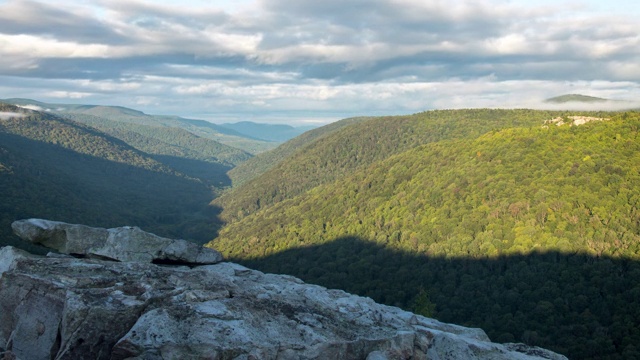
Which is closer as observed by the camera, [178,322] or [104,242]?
[178,322]

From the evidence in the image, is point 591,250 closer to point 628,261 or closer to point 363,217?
point 628,261

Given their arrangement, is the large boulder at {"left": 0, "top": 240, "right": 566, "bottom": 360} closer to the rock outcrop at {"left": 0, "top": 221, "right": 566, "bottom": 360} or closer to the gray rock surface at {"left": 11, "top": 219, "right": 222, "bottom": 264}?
the rock outcrop at {"left": 0, "top": 221, "right": 566, "bottom": 360}

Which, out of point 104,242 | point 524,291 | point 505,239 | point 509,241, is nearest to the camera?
point 104,242

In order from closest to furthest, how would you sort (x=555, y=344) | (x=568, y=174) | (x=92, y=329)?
1. (x=92, y=329)
2. (x=555, y=344)
3. (x=568, y=174)

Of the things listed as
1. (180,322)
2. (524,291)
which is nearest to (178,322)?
(180,322)

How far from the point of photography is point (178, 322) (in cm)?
1672

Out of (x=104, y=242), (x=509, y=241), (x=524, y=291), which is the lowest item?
(x=524, y=291)

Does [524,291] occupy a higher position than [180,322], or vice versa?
[180,322]

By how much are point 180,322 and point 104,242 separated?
1463cm

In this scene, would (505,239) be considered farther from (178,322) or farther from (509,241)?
(178,322)

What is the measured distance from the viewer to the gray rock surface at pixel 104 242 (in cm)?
2809

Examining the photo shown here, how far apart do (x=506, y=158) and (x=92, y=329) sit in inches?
5964

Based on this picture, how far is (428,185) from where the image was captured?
6471 inches

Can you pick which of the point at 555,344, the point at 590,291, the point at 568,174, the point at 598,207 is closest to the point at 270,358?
the point at 555,344
